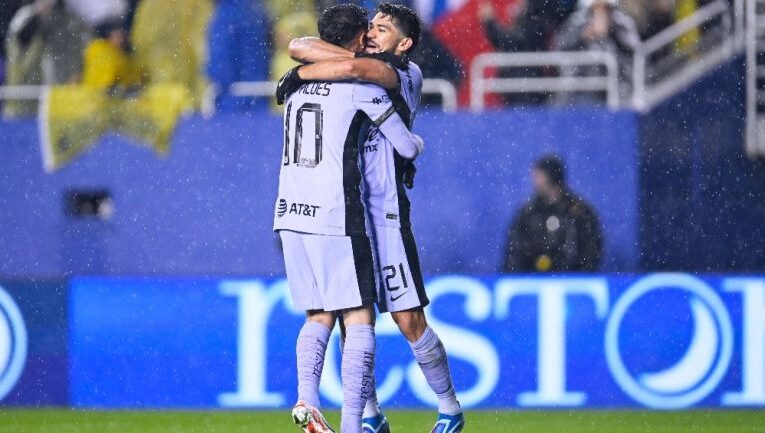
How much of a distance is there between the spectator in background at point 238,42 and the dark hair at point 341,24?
5.17 metres

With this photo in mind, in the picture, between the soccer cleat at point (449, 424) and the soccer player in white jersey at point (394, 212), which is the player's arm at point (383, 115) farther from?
the soccer cleat at point (449, 424)

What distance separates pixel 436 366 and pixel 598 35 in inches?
220

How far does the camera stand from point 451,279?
8.98 meters

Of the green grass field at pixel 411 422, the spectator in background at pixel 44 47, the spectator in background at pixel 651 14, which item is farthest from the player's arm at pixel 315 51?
the spectator in background at pixel 651 14

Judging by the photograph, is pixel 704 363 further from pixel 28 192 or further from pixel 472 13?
pixel 28 192

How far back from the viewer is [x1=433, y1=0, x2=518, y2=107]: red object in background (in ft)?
38.8

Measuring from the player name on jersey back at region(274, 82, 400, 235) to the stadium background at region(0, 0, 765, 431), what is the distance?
221 cm

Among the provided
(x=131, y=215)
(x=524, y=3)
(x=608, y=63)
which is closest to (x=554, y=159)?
(x=608, y=63)

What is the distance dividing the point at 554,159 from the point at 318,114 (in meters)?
4.47

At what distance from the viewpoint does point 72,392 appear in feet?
29.7

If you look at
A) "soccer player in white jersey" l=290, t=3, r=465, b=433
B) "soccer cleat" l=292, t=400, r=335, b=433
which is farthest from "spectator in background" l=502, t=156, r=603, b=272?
"soccer cleat" l=292, t=400, r=335, b=433

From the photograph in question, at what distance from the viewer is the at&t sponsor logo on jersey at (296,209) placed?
20.4ft

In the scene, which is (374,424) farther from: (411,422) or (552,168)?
(552,168)

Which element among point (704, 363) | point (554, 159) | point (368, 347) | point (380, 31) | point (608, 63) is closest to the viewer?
point (368, 347)
